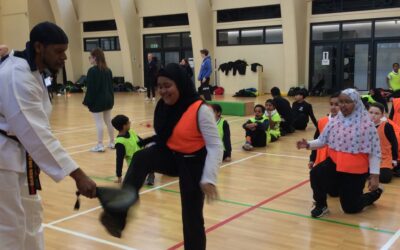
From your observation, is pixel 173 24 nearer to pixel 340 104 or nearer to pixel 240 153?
pixel 240 153

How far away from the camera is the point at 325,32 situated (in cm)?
1884

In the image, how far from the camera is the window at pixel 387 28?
17.3 metres

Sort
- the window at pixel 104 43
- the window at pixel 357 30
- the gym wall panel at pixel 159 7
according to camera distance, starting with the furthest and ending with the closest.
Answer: the window at pixel 104 43 → the gym wall panel at pixel 159 7 → the window at pixel 357 30

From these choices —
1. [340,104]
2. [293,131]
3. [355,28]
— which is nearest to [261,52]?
[355,28]

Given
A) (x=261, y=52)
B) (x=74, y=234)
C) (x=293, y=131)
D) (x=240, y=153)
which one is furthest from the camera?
(x=261, y=52)

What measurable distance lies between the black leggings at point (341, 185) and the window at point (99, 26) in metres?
21.4

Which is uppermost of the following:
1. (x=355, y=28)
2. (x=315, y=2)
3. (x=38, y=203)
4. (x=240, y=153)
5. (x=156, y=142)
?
(x=315, y=2)

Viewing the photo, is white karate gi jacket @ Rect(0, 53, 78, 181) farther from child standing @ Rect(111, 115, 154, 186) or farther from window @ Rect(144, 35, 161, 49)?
window @ Rect(144, 35, 161, 49)

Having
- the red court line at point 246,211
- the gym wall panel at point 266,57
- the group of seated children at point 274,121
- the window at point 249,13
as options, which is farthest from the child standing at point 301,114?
the window at point 249,13

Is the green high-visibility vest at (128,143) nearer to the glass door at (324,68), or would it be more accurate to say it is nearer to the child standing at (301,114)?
the child standing at (301,114)

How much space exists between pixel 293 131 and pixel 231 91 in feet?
35.1

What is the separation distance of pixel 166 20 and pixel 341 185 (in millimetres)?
19360

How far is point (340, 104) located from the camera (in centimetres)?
441

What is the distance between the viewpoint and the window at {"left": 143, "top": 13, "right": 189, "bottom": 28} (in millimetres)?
22047
